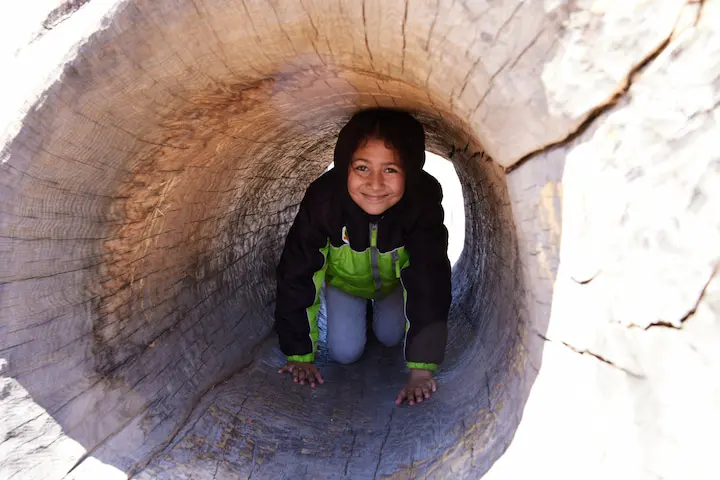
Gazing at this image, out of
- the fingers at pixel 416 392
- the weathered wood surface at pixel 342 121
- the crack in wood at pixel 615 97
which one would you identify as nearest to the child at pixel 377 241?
the fingers at pixel 416 392

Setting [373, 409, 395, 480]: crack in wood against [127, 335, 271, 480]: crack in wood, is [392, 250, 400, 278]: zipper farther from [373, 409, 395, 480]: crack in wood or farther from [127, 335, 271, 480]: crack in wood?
[127, 335, 271, 480]: crack in wood

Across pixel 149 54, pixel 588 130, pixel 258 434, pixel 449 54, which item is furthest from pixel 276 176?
pixel 588 130

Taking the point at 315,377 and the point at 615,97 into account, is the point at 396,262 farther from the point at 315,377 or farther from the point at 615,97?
the point at 615,97

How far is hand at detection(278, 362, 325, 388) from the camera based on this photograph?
2951mm

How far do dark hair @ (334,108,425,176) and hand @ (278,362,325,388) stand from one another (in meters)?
1.02

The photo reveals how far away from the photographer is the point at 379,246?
2895 mm

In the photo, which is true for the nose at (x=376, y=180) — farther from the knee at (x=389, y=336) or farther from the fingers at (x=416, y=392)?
the knee at (x=389, y=336)

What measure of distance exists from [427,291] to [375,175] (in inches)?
23.4

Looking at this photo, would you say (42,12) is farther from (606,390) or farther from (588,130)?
(606,390)

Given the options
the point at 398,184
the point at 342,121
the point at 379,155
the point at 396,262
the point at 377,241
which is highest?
the point at 342,121

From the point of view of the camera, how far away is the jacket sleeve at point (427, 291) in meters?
2.70

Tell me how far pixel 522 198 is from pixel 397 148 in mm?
1134

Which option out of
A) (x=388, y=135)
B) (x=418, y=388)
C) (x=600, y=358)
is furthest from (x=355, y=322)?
(x=600, y=358)

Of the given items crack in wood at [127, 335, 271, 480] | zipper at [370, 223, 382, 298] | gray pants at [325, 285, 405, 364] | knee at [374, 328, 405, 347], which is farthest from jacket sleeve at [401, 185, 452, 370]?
crack in wood at [127, 335, 271, 480]
